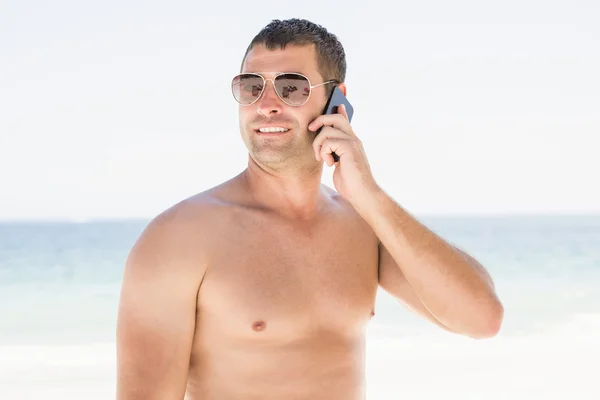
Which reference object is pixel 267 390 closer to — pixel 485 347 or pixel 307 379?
pixel 307 379

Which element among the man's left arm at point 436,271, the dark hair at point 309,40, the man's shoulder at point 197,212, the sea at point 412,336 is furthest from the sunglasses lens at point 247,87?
the sea at point 412,336

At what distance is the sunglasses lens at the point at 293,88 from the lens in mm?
2623

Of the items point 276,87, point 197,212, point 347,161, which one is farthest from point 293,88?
point 197,212

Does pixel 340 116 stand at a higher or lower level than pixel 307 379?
higher

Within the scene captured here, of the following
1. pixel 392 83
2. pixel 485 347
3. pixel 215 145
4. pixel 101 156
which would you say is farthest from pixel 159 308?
pixel 101 156

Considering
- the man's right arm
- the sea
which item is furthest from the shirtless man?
the sea

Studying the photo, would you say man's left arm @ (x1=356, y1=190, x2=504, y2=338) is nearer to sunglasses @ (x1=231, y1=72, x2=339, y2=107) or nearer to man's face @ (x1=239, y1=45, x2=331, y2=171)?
man's face @ (x1=239, y1=45, x2=331, y2=171)

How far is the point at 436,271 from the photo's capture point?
248 cm

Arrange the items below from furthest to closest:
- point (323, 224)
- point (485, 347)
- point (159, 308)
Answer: point (485, 347), point (323, 224), point (159, 308)

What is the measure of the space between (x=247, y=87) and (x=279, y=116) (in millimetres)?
132

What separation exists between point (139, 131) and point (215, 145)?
287cm

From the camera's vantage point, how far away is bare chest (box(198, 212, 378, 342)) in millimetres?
2502

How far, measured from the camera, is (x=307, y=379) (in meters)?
2.59

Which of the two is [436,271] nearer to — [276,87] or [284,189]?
[284,189]
